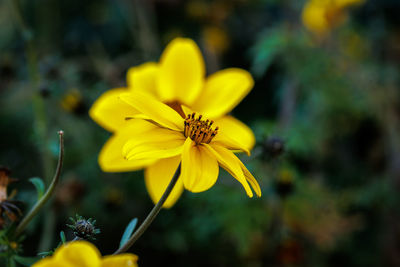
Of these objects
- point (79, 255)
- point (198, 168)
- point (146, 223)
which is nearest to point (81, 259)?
point (79, 255)

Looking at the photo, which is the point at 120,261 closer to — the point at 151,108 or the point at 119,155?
the point at 151,108

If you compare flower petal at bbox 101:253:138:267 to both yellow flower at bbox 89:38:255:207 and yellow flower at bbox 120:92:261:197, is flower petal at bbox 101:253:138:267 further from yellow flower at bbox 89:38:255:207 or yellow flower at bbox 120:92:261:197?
yellow flower at bbox 89:38:255:207

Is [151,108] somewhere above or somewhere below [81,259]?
above

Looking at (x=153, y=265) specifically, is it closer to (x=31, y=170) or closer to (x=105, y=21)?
(x=31, y=170)

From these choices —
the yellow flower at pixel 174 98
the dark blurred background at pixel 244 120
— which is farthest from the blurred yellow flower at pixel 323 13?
the yellow flower at pixel 174 98

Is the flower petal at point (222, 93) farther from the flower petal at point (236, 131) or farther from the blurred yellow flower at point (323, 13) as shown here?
the blurred yellow flower at point (323, 13)

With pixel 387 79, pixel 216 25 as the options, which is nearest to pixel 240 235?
pixel 387 79

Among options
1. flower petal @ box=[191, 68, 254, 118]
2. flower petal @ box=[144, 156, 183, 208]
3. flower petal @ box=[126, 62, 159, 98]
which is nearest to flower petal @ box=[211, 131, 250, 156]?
flower petal @ box=[144, 156, 183, 208]
